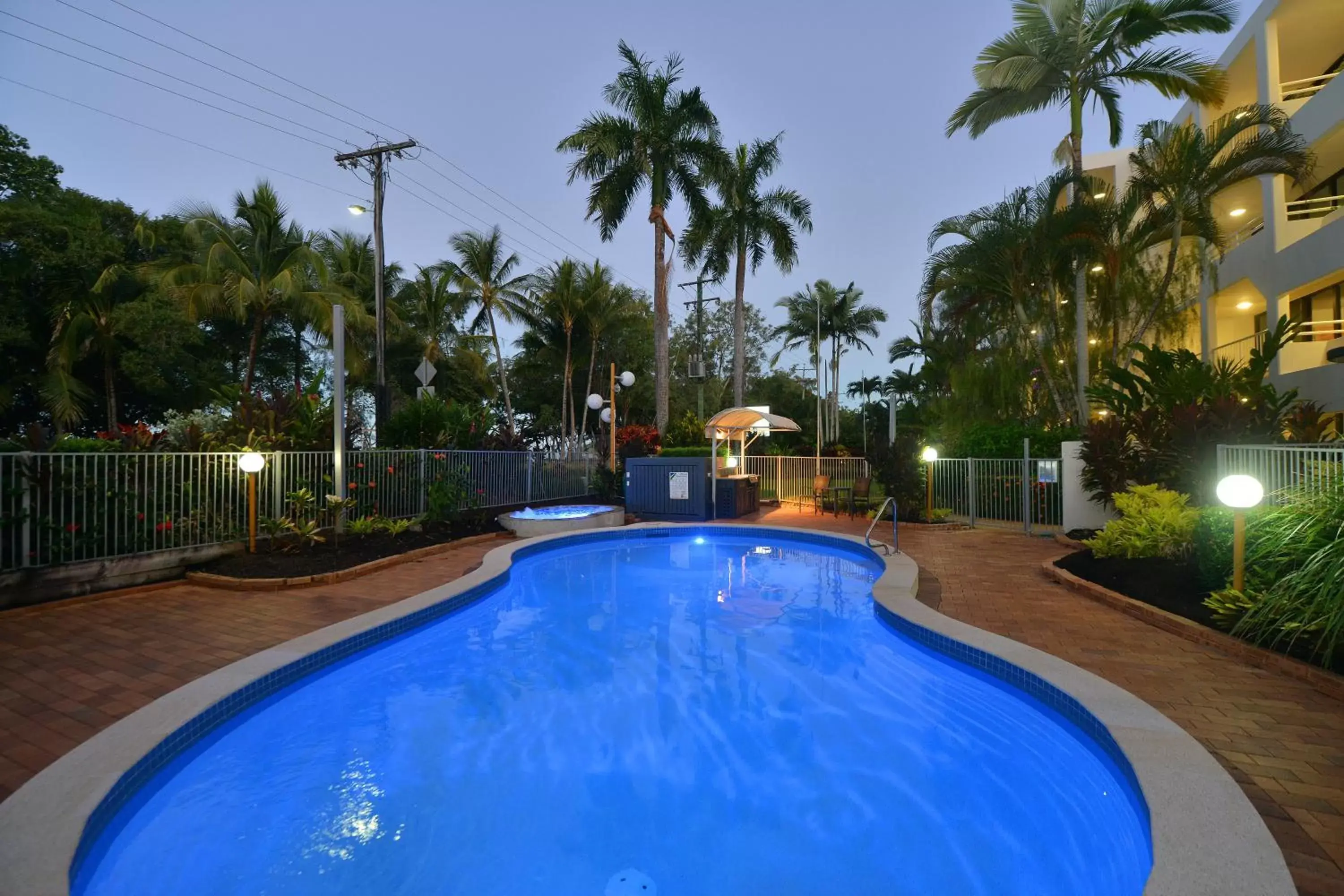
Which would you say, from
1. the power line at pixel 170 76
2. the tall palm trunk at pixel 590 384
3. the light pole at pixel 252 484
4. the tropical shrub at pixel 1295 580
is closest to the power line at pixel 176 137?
the power line at pixel 170 76

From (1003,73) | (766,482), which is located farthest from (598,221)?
(1003,73)

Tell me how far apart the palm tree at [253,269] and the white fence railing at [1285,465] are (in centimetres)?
2207

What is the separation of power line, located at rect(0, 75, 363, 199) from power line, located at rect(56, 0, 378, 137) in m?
1.76

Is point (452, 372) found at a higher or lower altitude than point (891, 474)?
higher

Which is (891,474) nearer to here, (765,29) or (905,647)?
(905,647)

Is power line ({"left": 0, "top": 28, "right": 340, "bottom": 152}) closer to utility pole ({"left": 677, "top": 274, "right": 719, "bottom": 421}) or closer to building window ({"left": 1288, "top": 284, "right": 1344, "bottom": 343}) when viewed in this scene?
utility pole ({"left": 677, "top": 274, "right": 719, "bottom": 421})

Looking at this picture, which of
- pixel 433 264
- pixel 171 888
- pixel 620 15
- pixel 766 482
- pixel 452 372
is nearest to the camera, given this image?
Answer: pixel 171 888

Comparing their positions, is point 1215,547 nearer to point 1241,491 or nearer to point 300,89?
point 1241,491

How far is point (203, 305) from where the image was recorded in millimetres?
18688

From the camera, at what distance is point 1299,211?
47.6 feet

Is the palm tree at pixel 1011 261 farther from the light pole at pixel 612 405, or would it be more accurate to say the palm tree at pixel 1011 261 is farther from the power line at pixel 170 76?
the power line at pixel 170 76

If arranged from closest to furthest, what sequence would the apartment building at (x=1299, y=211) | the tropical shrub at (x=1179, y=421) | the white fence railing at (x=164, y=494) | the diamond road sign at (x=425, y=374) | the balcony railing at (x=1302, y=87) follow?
the white fence railing at (x=164, y=494) < the tropical shrub at (x=1179, y=421) < the apartment building at (x=1299, y=211) < the balcony railing at (x=1302, y=87) < the diamond road sign at (x=425, y=374)

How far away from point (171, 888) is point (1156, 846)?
3893 mm

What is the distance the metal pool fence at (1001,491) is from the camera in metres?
11.8
